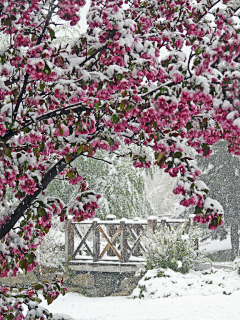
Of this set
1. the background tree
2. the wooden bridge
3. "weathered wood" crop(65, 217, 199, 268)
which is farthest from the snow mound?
the background tree

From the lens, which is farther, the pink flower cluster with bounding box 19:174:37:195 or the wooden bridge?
the wooden bridge

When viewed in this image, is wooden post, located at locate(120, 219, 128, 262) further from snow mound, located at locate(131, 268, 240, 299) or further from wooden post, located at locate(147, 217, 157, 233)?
snow mound, located at locate(131, 268, 240, 299)

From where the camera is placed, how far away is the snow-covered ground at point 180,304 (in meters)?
6.82

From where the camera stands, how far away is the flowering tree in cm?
266

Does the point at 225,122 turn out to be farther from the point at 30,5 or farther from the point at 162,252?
the point at 162,252

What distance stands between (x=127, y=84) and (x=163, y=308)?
5.59 metres

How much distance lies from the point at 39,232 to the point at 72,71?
1840 millimetres

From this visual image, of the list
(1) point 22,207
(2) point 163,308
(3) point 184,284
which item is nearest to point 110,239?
(3) point 184,284

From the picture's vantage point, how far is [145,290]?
8.71 m

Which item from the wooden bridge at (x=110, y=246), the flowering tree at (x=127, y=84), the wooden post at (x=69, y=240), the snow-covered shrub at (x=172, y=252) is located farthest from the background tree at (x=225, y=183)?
the flowering tree at (x=127, y=84)

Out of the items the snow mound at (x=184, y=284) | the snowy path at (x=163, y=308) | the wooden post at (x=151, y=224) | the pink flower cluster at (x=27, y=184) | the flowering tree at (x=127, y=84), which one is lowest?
the snowy path at (x=163, y=308)

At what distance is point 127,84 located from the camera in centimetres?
281

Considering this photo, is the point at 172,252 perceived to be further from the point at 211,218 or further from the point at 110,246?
the point at 211,218

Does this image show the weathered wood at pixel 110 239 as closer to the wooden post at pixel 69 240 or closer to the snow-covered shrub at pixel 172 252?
the wooden post at pixel 69 240
